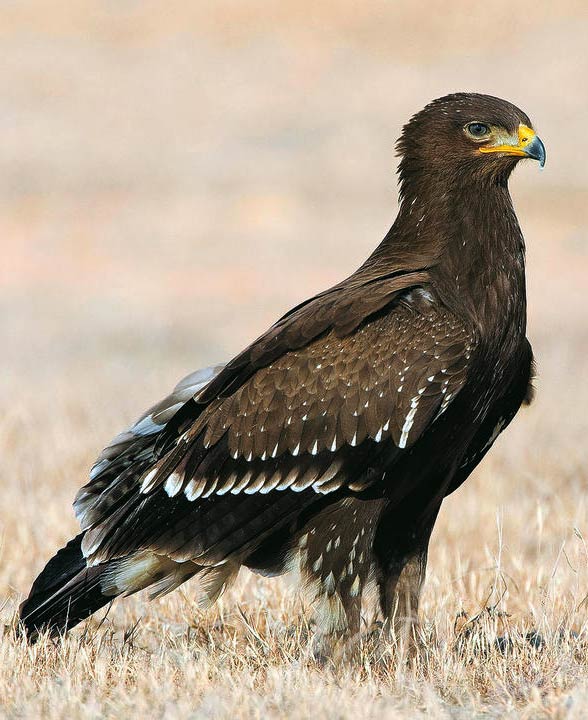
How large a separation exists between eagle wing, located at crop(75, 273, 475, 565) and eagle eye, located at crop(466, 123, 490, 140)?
0.67m

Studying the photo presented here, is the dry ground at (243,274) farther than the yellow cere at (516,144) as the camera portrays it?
No

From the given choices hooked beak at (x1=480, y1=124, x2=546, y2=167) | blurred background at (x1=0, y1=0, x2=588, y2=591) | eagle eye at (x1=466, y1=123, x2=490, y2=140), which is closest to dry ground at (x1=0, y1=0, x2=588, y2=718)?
blurred background at (x1=0, y1=0, x2=588, y2=591)

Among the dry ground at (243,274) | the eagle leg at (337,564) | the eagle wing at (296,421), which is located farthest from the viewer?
the eagle leg at (337,564)

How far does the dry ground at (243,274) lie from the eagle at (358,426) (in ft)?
0.95

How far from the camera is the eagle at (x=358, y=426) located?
4512 mm

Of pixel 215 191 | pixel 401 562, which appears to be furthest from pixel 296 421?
pixel 215 191

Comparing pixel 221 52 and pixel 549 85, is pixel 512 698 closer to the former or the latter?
pixel 549 85

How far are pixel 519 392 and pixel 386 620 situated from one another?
1.00 meters

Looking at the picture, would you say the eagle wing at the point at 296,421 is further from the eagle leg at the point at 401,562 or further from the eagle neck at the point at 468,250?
the eagle leg at the point at 401,562

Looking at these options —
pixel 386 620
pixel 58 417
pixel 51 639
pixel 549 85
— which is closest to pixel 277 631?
pixel 386 620

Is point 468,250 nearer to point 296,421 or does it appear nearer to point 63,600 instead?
point 296,421

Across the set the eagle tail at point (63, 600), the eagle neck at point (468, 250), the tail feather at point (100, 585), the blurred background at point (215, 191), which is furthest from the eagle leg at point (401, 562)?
the blurred background at point (215, 191)

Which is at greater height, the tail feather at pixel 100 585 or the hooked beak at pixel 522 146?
the hooked beak at pixel 522 146

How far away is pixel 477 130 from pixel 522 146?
7.2 inches
